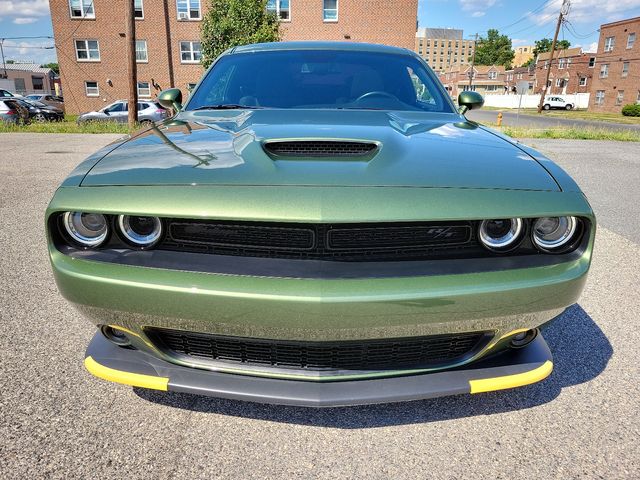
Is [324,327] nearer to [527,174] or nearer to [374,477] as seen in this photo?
[374,477]

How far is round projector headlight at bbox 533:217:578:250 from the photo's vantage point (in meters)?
1.68

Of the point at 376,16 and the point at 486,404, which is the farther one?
the point at 376,16

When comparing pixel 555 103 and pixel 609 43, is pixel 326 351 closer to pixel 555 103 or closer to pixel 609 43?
pixel 555 103

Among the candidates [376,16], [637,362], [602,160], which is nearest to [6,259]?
[637,362]

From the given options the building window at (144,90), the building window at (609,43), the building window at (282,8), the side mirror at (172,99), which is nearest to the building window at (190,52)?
the building window at (144,90)

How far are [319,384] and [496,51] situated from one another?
12675 cm

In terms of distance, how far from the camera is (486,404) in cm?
200

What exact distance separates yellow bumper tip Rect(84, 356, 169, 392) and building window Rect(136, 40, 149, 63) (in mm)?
33244

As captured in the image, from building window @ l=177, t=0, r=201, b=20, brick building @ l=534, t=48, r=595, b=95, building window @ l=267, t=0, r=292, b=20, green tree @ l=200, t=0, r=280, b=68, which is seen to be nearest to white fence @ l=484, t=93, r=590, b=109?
brick building @ l=534, t=48, r=595, b=95

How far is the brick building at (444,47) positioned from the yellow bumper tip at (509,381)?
151m

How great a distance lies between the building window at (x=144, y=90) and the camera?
31391 millimetres

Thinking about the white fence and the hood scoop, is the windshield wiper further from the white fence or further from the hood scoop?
the white fence

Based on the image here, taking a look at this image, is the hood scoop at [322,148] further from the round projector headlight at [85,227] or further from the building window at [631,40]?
the building window at [631,40]

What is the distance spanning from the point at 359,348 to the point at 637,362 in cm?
169
